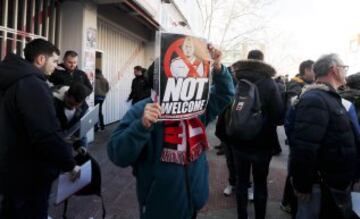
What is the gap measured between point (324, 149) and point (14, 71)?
231cm

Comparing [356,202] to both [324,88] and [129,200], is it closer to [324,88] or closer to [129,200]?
[324,88]

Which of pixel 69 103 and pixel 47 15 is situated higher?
pixel 47 15

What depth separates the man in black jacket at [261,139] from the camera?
12.2ft

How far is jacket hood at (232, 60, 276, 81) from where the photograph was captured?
376 centimetres

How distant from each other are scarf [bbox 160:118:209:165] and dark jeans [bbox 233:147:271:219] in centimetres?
167

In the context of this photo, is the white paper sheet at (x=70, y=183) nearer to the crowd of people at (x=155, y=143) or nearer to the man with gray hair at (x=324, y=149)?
the crowd of people at (x=155, y=143)

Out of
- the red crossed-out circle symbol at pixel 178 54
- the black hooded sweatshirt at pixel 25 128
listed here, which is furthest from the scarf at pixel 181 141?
the black hooded sweatshirt at pixel 25 128

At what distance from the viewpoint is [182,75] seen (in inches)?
72.1

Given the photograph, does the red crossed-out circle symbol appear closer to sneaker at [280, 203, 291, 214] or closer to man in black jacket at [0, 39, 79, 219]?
man in black jacket at [0, 39, 79, 219]

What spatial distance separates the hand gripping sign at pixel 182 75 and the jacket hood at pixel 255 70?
187 cm

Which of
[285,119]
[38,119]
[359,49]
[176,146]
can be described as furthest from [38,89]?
[359,49]

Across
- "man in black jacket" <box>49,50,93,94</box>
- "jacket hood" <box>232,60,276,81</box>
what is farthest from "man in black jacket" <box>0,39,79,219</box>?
"man in black jacket" <box>49,50,93,94</box>

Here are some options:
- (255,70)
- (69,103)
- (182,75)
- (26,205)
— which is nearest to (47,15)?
(69,103)

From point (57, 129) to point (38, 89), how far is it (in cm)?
30
